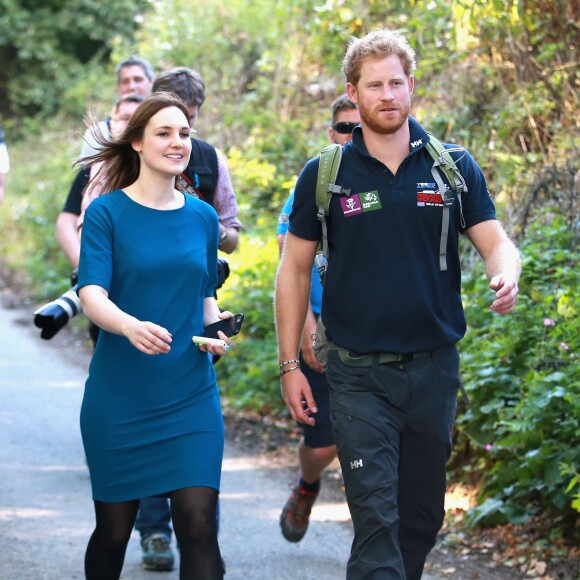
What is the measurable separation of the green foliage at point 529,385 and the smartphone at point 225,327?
1.78m

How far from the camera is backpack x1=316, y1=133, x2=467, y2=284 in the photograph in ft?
13.5

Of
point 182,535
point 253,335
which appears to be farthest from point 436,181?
point 253,335

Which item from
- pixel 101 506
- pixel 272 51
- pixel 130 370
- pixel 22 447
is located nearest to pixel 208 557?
pixel 101 506

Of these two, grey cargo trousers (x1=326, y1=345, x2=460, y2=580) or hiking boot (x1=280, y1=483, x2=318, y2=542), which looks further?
hiking boot (x1=280, y1=483, x2=318, y2=542)

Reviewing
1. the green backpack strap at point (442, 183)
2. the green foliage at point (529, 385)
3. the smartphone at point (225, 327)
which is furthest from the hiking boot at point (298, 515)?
the green backpack strap at point (442, 183)

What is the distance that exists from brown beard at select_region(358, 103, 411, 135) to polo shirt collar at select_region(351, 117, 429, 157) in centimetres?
7

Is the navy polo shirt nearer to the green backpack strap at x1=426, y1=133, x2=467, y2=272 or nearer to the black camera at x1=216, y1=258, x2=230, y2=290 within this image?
the green backpack strap at x1=426, y1=133, x2=467, y2=272

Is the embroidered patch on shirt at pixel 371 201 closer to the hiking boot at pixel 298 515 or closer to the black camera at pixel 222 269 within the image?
the black camera at pixel 222 269

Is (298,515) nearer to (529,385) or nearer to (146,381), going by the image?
(529,385)

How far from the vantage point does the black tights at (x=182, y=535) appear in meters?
4.01

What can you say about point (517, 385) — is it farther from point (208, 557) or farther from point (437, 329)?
point (208, 557)

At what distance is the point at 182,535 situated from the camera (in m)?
4.04

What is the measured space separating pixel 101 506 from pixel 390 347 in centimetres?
128

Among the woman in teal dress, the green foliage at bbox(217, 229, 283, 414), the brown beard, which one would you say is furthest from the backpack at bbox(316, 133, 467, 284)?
the green foliage at bbox(217, 229, 283, 414)
